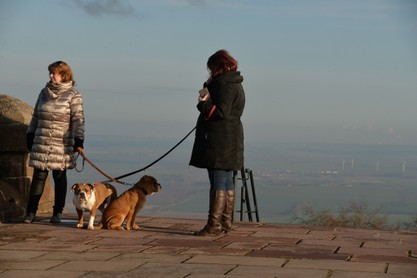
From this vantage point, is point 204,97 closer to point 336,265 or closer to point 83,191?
point 83,191

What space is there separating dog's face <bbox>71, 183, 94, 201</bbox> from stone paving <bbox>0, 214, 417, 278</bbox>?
1.11 feet

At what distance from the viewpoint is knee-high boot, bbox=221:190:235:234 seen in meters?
10.2

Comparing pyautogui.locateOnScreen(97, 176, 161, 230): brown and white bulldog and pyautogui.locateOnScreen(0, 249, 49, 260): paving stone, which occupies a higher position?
pyautogui.locateOnScreen(97, 176, 161, 230): brown and white bulldog

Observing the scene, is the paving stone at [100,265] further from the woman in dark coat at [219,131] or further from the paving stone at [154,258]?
the woman in dark coat at [219,131]

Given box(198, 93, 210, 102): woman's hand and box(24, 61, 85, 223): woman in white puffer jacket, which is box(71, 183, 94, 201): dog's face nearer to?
box(24, 61, 85, 223): woman in white puffer jacket

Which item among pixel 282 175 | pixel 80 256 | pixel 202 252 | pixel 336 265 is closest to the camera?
pixel 336 265

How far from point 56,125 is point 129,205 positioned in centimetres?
117

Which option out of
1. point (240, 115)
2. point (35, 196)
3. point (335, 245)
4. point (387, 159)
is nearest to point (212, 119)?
point (240, 115)

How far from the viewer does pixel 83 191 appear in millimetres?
10383

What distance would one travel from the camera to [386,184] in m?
138

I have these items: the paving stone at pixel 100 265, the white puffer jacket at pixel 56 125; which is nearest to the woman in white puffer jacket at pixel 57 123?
the white puffer jacket at pixel 56 125

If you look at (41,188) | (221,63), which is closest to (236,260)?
(221,63)

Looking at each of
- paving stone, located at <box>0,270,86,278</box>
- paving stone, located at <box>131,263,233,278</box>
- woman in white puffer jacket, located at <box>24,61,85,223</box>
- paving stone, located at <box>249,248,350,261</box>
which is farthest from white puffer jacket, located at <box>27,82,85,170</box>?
paving stone, located at <box>0,270,86,278</box>

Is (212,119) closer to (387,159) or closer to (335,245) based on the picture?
(335,245)
